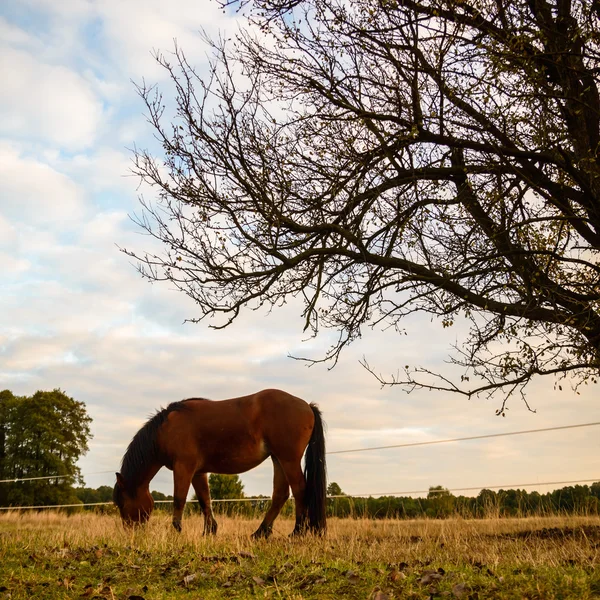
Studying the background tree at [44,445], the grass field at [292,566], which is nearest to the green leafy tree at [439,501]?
the grass field at [292,566]

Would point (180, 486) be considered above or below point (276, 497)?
above

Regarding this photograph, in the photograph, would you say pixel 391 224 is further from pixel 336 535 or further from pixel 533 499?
pixel 533 499

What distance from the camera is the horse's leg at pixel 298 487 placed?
9.80m

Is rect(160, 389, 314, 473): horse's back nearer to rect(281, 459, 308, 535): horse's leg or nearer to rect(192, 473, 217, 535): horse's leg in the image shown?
rect(281, 459, 308, 535): horse's leg

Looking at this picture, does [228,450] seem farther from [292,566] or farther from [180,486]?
[292,566]

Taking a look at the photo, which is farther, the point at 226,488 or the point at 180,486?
the point at 226,488

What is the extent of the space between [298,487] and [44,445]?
21473 mm

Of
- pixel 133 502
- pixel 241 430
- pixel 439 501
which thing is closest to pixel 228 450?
pixel 241 430

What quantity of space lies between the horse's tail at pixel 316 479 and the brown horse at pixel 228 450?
1 centimetres

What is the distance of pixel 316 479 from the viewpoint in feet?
33.0

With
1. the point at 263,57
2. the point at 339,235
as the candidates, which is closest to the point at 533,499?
the point at 339,235

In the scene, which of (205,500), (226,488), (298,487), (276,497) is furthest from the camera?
(226,488)

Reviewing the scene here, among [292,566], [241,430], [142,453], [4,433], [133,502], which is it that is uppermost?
[4,433]

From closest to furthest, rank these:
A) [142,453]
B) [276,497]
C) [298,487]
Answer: [298,487] → [276,497] → [142,453]
